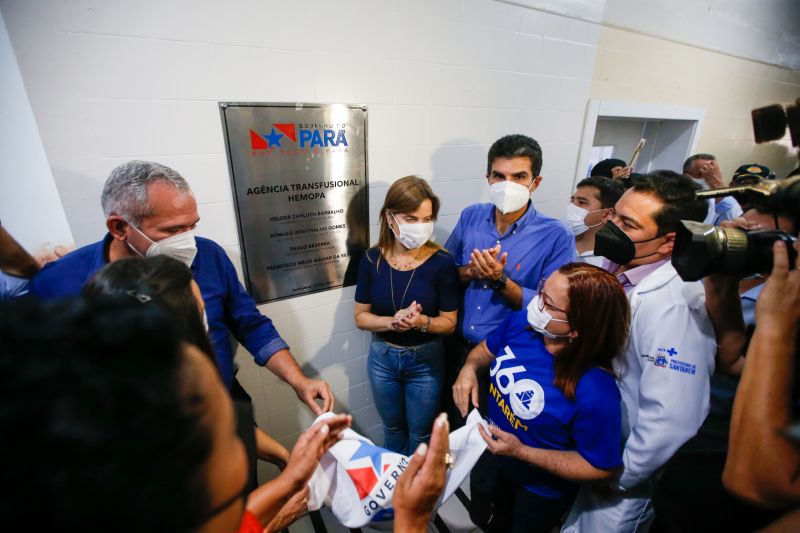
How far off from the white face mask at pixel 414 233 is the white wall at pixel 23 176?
5.07ft

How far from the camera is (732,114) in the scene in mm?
3963

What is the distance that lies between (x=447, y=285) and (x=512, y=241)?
1.69 ft

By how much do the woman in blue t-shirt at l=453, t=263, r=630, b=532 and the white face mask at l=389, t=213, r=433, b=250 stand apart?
70 cm

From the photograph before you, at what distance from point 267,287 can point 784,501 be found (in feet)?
6.85

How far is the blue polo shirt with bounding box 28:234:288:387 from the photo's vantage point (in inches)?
49.6

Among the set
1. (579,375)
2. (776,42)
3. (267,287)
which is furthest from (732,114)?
(267,287)

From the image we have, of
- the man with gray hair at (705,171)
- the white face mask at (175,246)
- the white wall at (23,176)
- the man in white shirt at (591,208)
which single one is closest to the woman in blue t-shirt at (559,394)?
the man in white shirt at (591,208)

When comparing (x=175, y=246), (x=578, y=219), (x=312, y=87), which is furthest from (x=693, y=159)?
(x=175, y=246)

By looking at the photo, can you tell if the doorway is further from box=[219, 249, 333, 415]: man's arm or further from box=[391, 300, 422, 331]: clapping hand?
box=[219, 249, 333, 415]: man's arm

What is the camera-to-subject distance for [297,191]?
1.81 metres

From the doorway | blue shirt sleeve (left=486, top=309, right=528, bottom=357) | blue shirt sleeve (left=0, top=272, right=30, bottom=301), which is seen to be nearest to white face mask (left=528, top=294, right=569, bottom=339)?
blue shirt sleeve (left=486, top=309, right=528, bottom=357)

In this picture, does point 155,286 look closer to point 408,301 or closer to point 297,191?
point 297,191

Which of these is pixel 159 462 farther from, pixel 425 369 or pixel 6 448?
pixel 425 369

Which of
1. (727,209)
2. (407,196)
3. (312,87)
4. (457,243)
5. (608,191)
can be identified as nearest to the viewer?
(312,87)
